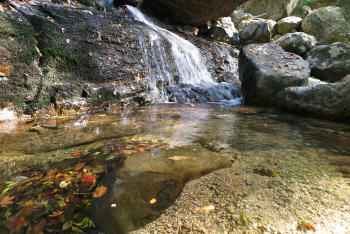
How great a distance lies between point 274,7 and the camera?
1805 centimetres

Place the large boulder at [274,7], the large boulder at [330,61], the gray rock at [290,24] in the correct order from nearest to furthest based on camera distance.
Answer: the large boulder at [330,61] < the gray rock at [290,24] < the large boulder at [274,7]

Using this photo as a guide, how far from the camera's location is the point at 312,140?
2.23 m

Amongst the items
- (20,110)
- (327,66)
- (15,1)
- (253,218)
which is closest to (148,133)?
(253,218)

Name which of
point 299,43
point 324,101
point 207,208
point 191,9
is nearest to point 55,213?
point 207,208

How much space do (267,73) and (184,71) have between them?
3192 mm

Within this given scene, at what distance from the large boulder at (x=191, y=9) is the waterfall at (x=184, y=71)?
2927 millimetres

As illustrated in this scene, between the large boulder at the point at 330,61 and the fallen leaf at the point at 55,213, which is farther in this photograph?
the large boulder at the point at 330,61

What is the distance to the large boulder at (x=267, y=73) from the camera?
4840 millimetres

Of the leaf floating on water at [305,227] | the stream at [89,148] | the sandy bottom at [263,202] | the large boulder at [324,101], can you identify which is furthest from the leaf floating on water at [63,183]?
the large boulder at [324,101]

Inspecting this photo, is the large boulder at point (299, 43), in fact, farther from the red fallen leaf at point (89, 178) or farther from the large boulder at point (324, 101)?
the red fallen leaf at point (89, 178)

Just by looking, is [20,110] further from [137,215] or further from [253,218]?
[253,218]

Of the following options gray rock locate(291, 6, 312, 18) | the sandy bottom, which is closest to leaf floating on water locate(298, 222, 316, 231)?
the sandy bottom

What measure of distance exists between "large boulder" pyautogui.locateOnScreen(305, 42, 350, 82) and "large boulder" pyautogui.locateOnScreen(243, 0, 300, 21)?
1147cm

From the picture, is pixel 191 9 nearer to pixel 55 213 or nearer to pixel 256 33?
Result: pixel 256 33
